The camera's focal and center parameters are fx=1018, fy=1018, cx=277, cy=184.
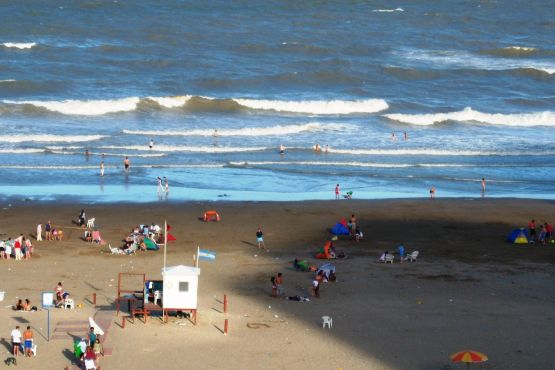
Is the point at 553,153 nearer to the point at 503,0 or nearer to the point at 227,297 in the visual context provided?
the point at 227,297

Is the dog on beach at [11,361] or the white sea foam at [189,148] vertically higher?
the white sea foam at [189,148]

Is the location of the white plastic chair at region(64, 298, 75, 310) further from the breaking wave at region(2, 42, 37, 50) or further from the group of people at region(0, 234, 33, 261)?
the breaking wave at region(2, 42, 37, 50)

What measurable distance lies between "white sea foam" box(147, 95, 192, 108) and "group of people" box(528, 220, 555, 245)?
35879 mm

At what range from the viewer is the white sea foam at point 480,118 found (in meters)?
68.4

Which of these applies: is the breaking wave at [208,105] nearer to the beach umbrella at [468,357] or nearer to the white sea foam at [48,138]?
the white sea foam at [48,138]

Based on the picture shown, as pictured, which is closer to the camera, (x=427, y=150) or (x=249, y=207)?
(x=249, y=207)

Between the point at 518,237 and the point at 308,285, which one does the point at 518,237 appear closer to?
the point at 518,237

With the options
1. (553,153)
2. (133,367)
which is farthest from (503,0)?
(133,367)

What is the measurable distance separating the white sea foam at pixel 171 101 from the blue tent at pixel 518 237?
118 feet

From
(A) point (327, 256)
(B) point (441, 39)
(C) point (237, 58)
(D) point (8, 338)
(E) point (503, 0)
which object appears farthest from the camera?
(E) point (503, 0)

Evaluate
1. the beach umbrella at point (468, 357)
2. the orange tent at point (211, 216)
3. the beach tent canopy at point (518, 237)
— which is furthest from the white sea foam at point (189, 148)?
the beach umbrella at point (468, 357)

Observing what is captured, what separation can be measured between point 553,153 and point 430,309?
3191 centimetres

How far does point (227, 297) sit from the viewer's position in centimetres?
3067

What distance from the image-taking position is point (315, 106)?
71.2 meters
